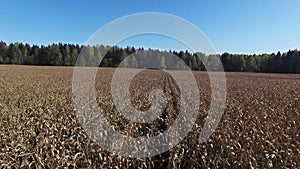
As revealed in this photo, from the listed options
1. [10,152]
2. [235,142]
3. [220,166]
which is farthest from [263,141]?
[10,152]

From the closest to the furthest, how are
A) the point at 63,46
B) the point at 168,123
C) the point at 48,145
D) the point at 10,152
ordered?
the point at 10,152, the point at 48,145, the point at 168,123, the point at 63,46

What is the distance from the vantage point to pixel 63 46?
90062 millimetres

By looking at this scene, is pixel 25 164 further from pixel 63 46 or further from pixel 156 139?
pixel 63 46

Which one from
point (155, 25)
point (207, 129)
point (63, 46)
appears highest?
point (63, 46)

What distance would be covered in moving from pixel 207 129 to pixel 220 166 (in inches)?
62.8

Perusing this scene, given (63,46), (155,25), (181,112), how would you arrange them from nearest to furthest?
1. (155,25)
2. (181,112)
3. (63,46)

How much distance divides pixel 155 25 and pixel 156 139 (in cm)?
339

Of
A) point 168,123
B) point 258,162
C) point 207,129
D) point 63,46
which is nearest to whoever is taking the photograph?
point 258,162

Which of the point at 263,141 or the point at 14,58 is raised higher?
the point at 14,58

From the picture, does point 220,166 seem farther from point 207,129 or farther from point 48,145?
point 48,145

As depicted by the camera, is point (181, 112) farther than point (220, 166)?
Yes

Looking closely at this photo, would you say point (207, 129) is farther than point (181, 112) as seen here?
No

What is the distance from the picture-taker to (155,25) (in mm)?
7070

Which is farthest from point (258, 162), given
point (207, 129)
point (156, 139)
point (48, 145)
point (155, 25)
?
point (155, 25)
